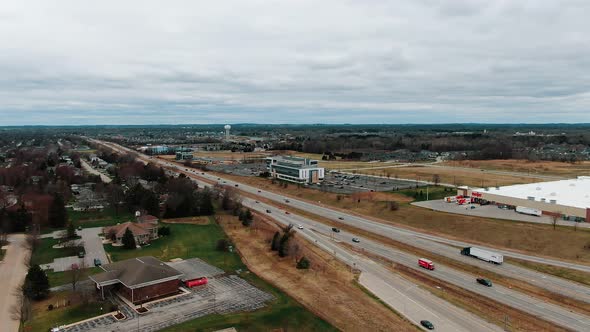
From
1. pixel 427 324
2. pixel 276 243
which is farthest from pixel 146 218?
pixel 427 324

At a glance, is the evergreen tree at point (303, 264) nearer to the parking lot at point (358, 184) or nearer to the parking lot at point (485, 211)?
the parking lot at point (485, 211)

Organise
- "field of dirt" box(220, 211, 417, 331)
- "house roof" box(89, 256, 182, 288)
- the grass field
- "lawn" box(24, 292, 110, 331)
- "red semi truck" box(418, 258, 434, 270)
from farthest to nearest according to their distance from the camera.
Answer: "red semi truck" box(418, 258, 434, 270) → "house roof" box(89, 256, 182, 288) → "field of dirt" box(220, 211, 417, 331) → "lawn" box(24, 292, 110, 331) → the grass field

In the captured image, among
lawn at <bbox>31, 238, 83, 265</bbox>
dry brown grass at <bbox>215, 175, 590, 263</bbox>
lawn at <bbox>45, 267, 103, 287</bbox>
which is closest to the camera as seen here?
lawn at <bbox>45, 267, 103, 287</bbox>

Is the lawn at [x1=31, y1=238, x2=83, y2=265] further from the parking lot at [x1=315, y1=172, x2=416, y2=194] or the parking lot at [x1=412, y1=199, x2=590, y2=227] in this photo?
the parking lot at [x1=412, y1=199, x2=590, y2=227]

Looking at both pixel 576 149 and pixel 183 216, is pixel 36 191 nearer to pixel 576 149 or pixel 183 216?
pixel 183 216

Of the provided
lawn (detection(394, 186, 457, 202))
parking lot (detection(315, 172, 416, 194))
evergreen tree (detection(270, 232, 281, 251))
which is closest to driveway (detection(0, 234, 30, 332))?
evergreen tree (detection(270, 232, 281, 251))

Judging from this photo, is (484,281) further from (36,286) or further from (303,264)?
(36,286)
